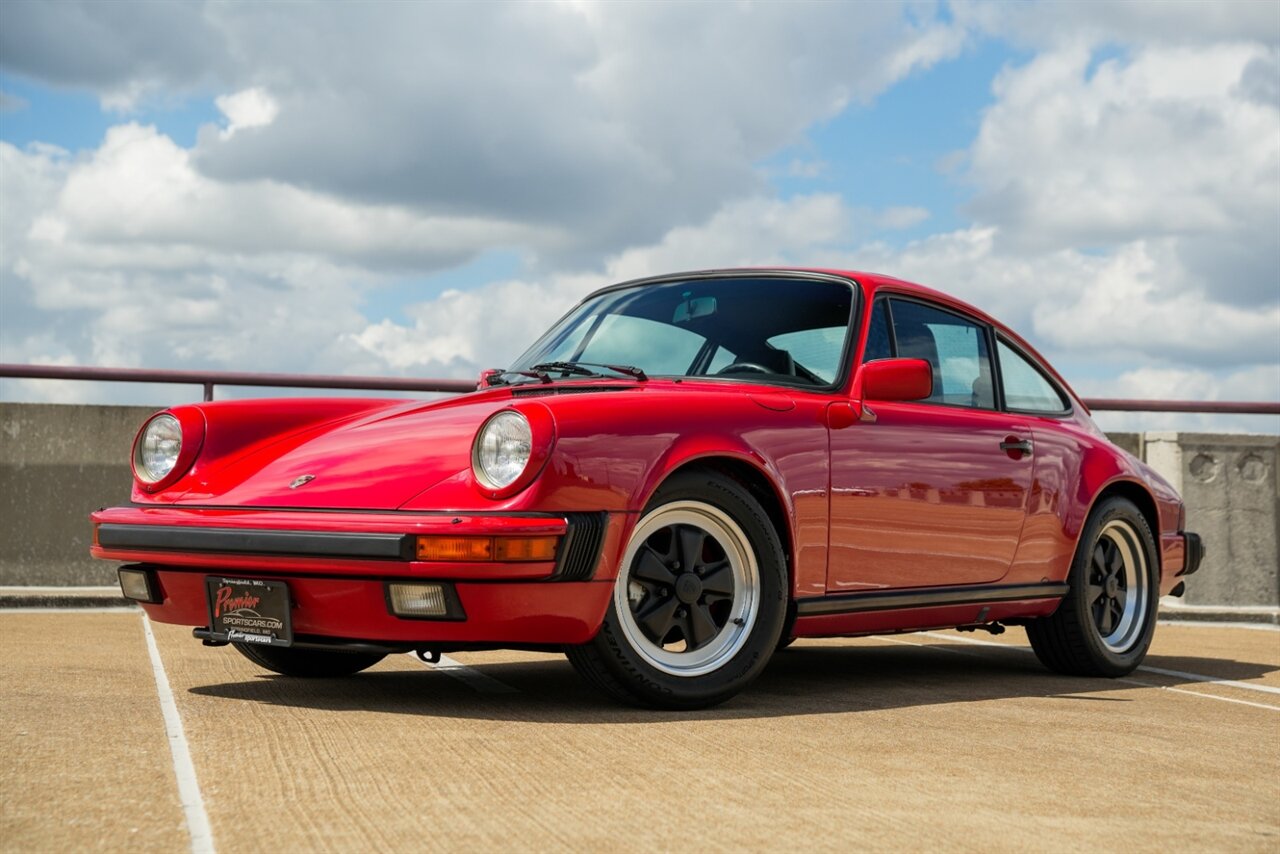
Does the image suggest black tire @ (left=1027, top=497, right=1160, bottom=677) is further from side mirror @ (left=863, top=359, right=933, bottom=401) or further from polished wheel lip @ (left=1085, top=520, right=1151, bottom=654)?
side mirror @ (left=863, top=359, right=933, bottom=401)

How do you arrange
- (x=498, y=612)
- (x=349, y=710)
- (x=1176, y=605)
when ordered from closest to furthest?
1. (x=498, y=612)
2. (x=349, y=710)
3. (x=1176, y=605)

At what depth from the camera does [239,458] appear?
5418mm

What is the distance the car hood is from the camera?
4.73 metres

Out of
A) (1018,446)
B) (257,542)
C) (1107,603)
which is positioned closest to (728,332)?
(1018,446)

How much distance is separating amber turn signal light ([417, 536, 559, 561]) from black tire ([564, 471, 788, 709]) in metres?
0.33

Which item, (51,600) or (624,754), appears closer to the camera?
(624,754)

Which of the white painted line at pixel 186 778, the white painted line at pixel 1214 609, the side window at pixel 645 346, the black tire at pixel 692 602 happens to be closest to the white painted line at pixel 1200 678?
the black tire at pixel 692 602

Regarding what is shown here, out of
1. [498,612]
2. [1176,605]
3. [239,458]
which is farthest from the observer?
[1176,605]

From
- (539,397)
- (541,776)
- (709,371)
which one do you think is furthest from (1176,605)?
(541,776)

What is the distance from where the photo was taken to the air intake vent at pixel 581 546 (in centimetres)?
455

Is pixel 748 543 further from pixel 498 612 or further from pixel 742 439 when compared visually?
pixel 498 612

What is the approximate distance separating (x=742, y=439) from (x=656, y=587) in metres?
0.54

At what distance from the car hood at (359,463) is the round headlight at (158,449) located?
149 mm

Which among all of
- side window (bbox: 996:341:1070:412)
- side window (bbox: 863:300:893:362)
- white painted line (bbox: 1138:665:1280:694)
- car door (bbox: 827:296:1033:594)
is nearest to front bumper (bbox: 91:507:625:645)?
car door (bbox: 827:296:1033:594)
